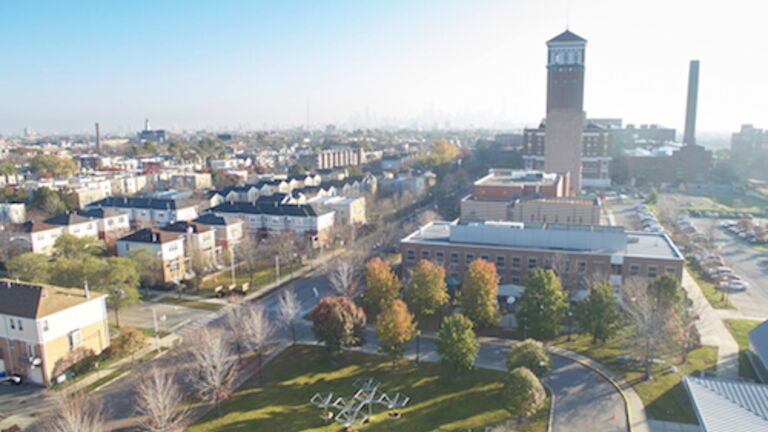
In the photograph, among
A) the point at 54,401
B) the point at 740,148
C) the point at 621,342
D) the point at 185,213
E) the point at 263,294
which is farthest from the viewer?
the point at 740,148

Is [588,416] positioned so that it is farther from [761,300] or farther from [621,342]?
[761,300]

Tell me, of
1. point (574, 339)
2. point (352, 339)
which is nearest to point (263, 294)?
point (352, 339)

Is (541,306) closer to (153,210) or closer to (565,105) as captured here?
(153,210)

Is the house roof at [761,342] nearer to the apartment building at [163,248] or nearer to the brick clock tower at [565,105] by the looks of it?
the apartment building at [163,248]

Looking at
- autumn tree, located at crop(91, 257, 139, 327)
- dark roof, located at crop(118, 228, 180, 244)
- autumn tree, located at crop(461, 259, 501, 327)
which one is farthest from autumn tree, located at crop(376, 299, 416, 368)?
dark roof, located at crop(118, 228, 180, 244)

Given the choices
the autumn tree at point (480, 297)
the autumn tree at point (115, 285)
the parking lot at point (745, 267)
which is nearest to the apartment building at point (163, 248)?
the autumn tree at point (115, 285)

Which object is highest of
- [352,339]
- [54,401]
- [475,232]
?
[475,232]
